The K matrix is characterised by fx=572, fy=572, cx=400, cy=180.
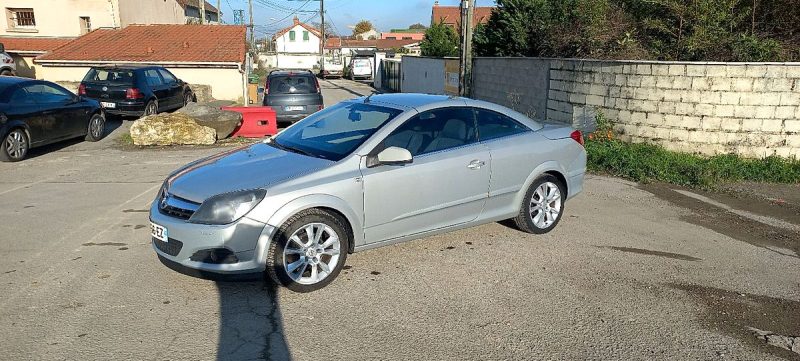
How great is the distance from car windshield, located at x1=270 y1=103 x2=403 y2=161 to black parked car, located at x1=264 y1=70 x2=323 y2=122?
855 centimetres

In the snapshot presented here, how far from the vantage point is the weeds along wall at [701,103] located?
346 inches

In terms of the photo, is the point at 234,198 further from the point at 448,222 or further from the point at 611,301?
the point at 611,301

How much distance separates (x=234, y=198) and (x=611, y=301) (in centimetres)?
289

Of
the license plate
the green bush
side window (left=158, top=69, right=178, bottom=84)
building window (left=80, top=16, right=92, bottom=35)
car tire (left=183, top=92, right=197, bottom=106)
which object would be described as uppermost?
building window (left=80, top=16, right=92, bottom=35)

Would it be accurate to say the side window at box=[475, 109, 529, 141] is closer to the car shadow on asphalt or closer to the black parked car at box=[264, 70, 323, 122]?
the car shadow on asphalt

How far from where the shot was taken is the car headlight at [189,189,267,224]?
161 inches

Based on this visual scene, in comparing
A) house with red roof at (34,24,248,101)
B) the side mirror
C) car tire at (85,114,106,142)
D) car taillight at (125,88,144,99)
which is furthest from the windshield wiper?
house with red roof at (34,24,248,101)

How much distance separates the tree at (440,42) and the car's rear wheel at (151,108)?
1684 cm

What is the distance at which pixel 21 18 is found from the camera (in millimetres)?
29203

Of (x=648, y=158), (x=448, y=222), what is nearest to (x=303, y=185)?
(x=448, y=222)

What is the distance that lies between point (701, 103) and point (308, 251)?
24.7 feet

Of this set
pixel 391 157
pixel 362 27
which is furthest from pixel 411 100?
pixel 362 27

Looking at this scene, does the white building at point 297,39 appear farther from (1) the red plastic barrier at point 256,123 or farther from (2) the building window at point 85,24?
(1) the red plastic barrier at point 256,123

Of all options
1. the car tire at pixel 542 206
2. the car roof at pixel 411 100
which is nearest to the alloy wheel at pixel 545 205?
the car tire at pixel 542 206
